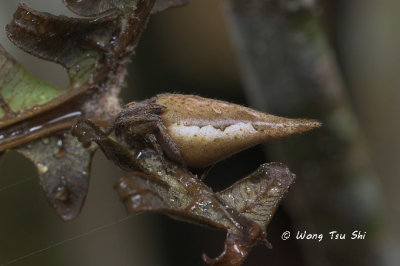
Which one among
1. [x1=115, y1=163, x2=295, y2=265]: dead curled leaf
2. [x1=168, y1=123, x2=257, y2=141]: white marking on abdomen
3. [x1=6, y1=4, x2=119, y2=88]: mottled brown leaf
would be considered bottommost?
[x1=115, y1=163, x2=295, y2=265]: dead curled leaf

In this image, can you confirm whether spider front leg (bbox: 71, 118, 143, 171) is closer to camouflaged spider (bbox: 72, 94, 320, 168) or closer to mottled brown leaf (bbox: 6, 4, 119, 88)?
camouflaged spider (bbox: 72, 94, 320, 168)

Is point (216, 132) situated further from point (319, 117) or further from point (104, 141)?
point (319, 117)

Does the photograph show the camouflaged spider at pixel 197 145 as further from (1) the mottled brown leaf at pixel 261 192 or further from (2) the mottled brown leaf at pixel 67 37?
(2) the mottled brown leaf at pixel 67 37

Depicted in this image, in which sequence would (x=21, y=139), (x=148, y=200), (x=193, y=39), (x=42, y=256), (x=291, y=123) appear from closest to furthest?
(x=148, y=200) < (x=291, y=123) < (x=21, y=139) < (x=42, y=256) < (x=193, y=39)

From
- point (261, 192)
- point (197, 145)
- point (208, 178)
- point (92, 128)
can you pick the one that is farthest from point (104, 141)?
A: point (208, 178)

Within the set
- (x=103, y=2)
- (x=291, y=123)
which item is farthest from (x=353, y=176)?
(x=103, y=2)

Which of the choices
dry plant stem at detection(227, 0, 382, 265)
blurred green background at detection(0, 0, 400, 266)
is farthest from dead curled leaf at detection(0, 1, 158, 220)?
blurred green background at detection(0, 0, 400, 266)

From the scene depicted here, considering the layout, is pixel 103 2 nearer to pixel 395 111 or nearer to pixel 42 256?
pixel 42 256

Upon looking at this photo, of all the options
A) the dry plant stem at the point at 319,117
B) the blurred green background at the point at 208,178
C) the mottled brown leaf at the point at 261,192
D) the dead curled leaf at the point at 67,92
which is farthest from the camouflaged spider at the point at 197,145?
the blurred green background at the point at 208,178
